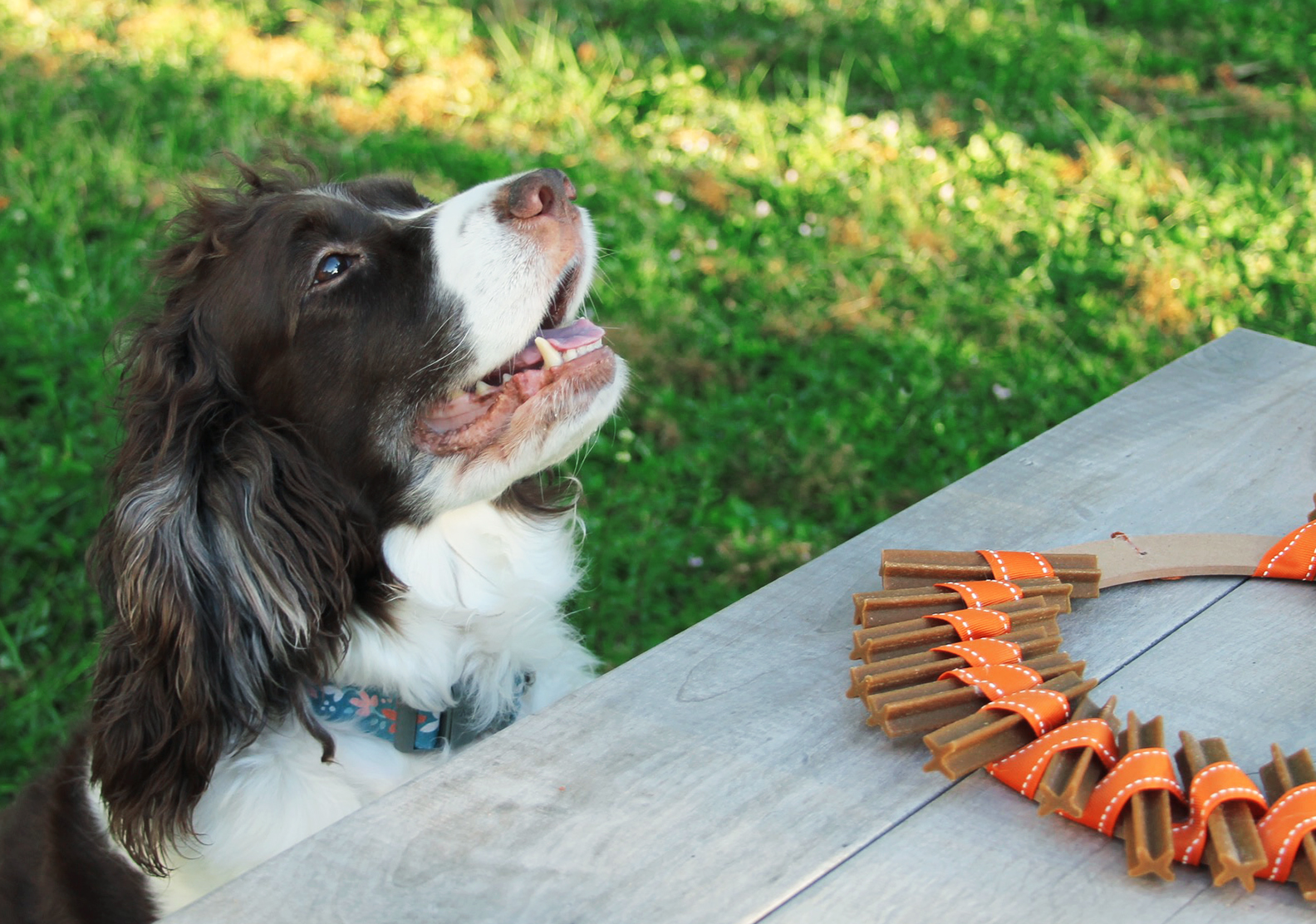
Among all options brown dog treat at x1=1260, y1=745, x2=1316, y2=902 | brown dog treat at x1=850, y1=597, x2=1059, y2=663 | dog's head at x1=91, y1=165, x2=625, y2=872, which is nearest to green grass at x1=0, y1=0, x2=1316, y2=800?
dog's head at x1=91, y1=165, x2=625, y2=872

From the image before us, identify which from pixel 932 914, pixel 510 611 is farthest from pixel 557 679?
pixel 932 914

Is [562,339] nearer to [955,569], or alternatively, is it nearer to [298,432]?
[298,432]

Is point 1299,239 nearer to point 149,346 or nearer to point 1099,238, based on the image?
point 1099,238

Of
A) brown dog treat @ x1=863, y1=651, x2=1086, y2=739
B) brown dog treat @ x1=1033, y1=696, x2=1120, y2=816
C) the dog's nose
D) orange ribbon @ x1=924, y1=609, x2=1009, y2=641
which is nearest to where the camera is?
brown dog treat @ x1=1033, y1=696, x2=1120, y2=816

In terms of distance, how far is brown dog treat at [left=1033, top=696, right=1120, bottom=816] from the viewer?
1.38m

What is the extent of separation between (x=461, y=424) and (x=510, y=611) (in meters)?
0.39

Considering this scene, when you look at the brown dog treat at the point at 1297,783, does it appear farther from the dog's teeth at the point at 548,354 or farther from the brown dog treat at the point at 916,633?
Answer: the dog's teeth at the point at 548,354

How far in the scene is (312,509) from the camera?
2166mm

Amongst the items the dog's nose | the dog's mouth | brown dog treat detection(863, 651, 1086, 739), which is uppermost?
the dog's nose

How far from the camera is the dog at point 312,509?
Answer: 81.8 inches

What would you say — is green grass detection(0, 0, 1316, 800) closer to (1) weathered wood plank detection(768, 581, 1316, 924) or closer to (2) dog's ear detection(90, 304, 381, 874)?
(2) dog's ear detection(90, 304, 381, 874)

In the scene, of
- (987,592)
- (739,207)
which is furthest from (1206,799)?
(739,207)

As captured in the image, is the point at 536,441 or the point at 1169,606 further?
the point at 536,441

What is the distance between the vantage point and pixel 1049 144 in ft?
17.6
